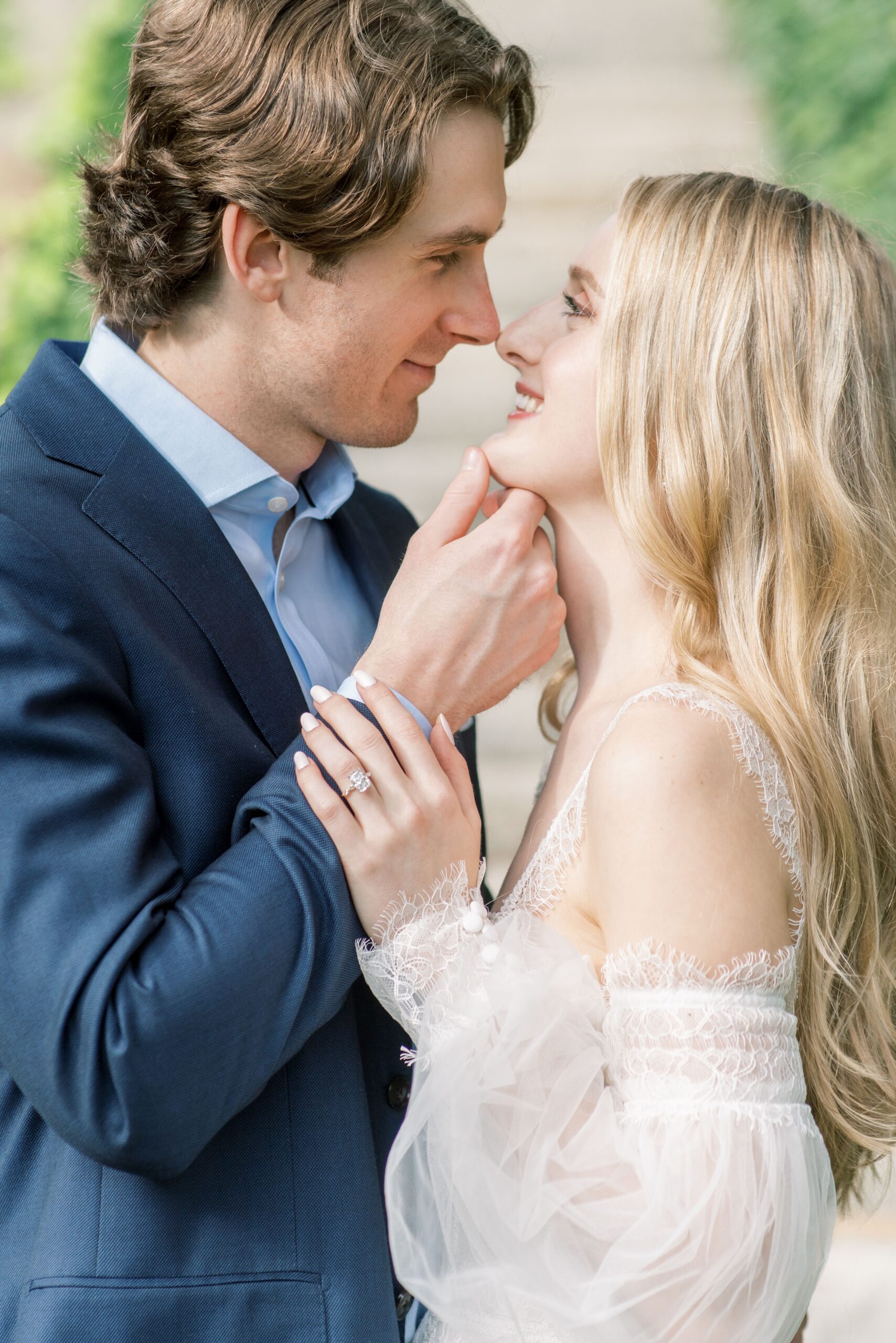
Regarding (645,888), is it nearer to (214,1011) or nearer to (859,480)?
(214,1011)

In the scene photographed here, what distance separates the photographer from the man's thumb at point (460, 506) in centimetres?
198

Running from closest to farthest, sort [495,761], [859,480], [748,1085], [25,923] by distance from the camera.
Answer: [25,923]
[748,1085]
[859,480]
[495,761]

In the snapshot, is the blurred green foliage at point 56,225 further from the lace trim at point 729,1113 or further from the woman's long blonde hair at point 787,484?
the lace trim at point 729,1113

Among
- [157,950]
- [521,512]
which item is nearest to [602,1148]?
[157,950]

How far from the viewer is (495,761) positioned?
4.42 meters

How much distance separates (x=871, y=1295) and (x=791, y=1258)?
2298 mm

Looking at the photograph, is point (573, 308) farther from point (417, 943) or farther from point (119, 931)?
point (119, 931)

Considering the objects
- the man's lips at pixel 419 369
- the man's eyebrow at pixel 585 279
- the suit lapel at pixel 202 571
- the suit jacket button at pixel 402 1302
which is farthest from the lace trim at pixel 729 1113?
Result: the man's lips at pixel 419 369

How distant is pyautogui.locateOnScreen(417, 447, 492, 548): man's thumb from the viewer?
1982 millimetres

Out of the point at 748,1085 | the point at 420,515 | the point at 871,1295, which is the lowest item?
the point at 871,1295

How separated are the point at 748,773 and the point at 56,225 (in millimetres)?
4304

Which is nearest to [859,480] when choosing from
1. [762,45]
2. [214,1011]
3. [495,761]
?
[214,1011]

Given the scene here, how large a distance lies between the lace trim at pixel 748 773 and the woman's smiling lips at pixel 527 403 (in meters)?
0.54

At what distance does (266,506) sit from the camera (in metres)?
2.11
